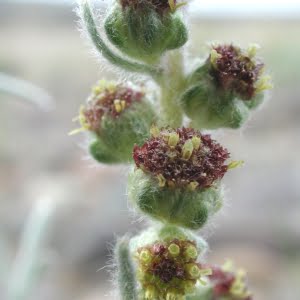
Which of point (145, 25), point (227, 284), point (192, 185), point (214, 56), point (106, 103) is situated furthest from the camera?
point (227, 284)

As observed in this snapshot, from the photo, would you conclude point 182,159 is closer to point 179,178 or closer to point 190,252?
point 179,178

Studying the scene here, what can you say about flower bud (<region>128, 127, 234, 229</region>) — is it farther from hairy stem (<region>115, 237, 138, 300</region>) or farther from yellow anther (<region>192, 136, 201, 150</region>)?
hairy stem (<region>115, 237, 138, 300</region>)

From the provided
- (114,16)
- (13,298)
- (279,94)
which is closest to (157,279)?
(114,16)

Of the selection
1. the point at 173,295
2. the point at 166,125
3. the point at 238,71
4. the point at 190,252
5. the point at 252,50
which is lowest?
the point at 173,295

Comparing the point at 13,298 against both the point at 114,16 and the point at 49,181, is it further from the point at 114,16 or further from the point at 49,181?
the point at 49,181

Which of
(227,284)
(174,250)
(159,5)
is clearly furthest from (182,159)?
(227,284)

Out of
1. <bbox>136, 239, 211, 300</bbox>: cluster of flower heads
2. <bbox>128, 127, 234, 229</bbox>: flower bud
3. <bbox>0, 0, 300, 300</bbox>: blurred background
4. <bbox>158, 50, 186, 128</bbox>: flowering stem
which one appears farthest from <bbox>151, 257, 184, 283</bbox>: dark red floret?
<bbox>0, 0, 300, 300</bbox>: blurred background

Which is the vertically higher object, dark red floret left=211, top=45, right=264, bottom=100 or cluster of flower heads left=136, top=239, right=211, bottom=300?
dark red floret left=211, top=45, right=264, bottom=100
